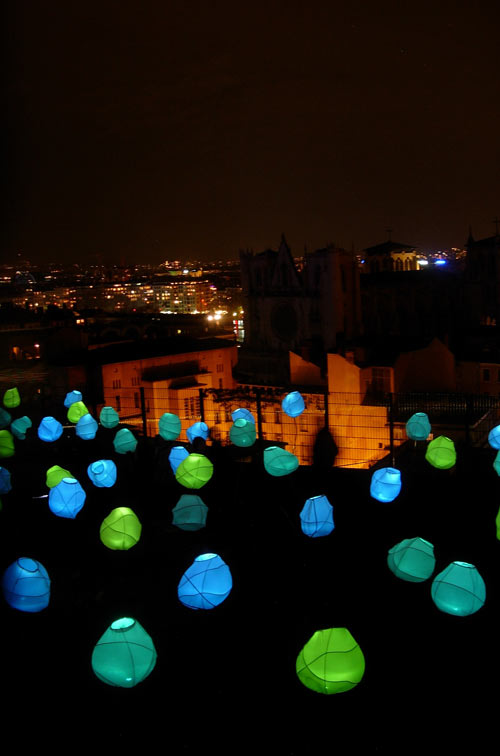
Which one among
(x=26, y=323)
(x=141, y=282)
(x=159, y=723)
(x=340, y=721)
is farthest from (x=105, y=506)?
(x=141, y=282)

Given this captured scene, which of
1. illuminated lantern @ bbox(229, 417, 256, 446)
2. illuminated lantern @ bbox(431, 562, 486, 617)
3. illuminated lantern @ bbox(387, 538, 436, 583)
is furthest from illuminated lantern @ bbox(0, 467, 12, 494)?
illuminated lantern @ bbox(431, 562, 486, 617)

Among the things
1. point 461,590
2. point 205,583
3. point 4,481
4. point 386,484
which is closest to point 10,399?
point 4,481

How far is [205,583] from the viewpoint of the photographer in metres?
4.71

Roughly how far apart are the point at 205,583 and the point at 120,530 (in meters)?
1.51

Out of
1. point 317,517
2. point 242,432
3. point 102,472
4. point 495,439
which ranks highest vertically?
point 242,432

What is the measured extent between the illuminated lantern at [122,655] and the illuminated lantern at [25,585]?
1.21 m

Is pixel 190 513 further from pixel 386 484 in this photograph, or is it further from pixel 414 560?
pixel 414 560

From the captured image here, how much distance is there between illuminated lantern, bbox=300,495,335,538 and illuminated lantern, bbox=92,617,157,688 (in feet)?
8.14

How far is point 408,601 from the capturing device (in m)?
5.20

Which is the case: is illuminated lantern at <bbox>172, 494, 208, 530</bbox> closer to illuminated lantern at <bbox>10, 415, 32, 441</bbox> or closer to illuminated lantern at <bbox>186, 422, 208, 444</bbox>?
illuminated lantern at <bbox>186, 422, 208, 444</bbox>

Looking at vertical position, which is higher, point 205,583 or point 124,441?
point 124,441

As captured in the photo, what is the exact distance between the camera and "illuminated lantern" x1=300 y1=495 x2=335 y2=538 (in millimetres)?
6004

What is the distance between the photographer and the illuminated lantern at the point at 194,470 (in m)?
7.06

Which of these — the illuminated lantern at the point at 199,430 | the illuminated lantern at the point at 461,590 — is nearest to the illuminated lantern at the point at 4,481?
the illuminated lantern at the point at 199,430
